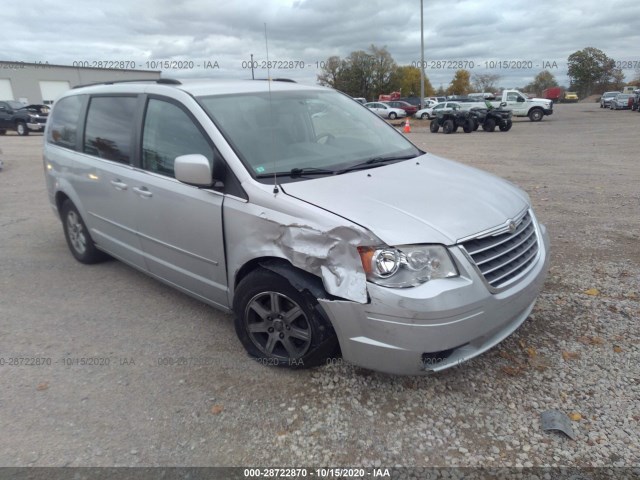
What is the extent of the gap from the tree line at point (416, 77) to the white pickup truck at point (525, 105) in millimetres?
30460

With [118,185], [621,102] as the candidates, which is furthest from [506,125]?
[621,102]

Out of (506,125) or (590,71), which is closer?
(506,125)

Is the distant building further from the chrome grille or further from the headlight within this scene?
the headlight

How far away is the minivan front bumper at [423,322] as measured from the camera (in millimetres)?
2369

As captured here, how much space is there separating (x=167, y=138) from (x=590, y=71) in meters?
98.2

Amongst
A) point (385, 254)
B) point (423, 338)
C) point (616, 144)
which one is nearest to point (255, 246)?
point (385, 254)

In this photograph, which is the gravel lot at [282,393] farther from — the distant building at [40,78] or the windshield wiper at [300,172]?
the distant building at [40,78]

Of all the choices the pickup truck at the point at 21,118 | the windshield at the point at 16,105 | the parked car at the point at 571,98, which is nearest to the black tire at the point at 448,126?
the pickup truck at the point at 21,118

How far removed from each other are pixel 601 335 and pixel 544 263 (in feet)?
2.50

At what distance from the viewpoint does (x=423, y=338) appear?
240cm

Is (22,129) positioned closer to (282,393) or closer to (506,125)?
(506,125)

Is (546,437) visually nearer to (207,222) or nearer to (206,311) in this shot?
(207,222)

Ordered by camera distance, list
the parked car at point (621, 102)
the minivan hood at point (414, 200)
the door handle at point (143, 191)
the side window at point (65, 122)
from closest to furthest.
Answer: the minivan hood at point (414, 200) → the door handle at point (143, 191) → the side window at point (65, 122) → the parked car at point (621, 102)

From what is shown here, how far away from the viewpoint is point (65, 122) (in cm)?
489
